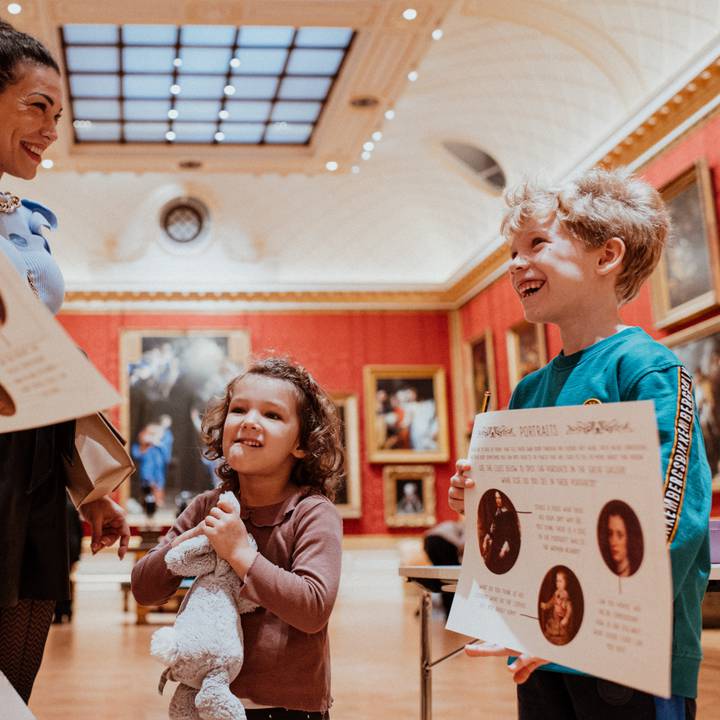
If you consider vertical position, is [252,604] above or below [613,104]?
below

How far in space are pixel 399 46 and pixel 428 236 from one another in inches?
314

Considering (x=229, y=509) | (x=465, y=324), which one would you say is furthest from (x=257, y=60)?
(x=229, y=509)

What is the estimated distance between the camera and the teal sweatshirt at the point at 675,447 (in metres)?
1.82

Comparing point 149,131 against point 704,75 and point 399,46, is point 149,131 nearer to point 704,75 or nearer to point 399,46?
point 399,46

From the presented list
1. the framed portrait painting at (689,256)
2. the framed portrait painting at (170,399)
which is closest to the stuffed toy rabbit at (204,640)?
the framed portrait painting at (689,256)

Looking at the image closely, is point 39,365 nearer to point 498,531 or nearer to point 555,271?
point 498,531

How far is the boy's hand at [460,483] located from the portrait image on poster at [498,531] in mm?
78

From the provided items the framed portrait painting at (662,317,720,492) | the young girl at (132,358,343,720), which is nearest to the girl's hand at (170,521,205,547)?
the young girl at (132,358,343,720)

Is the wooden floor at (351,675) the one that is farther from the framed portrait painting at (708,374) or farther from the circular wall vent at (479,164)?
the circular wall vent at (479,164)

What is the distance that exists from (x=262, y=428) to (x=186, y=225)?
17.0 m

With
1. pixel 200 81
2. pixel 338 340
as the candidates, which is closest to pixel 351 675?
pixel 200 81

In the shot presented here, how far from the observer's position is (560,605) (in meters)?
1.65

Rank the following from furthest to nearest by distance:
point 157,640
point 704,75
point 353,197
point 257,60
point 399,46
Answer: point 353,197
point 257,60
point 399,46
point 704,75
point 157,640

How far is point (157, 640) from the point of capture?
81.7 inches
